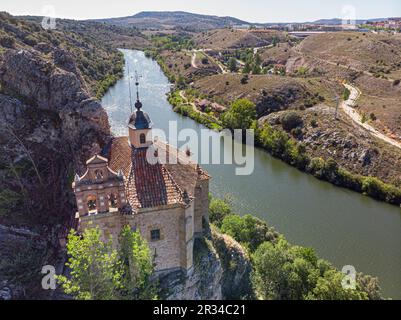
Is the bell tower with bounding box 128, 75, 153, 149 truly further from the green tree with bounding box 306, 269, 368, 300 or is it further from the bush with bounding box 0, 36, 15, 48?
the bush with bounding box 0, 36, 15, 48

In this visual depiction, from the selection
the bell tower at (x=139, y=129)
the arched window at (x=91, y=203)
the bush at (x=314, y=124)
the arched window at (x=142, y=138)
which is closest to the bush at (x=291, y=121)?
the bush at (x=314, y=124)

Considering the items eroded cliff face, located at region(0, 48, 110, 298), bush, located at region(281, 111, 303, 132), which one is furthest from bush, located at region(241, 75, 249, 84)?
eroded cliff face, located at region(0, 48, 110, 298)

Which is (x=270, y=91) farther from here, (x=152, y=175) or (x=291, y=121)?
(x=152, y=175)

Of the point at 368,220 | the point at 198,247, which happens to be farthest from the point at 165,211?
the point at 368,220

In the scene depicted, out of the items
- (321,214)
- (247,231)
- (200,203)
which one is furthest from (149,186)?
(321,214)

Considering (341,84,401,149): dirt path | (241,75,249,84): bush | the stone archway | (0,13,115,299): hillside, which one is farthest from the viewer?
(241,75,249,84): bush

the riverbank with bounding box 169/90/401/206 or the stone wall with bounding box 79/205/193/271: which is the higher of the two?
the stone wall with bounding box 79/205/193/271
